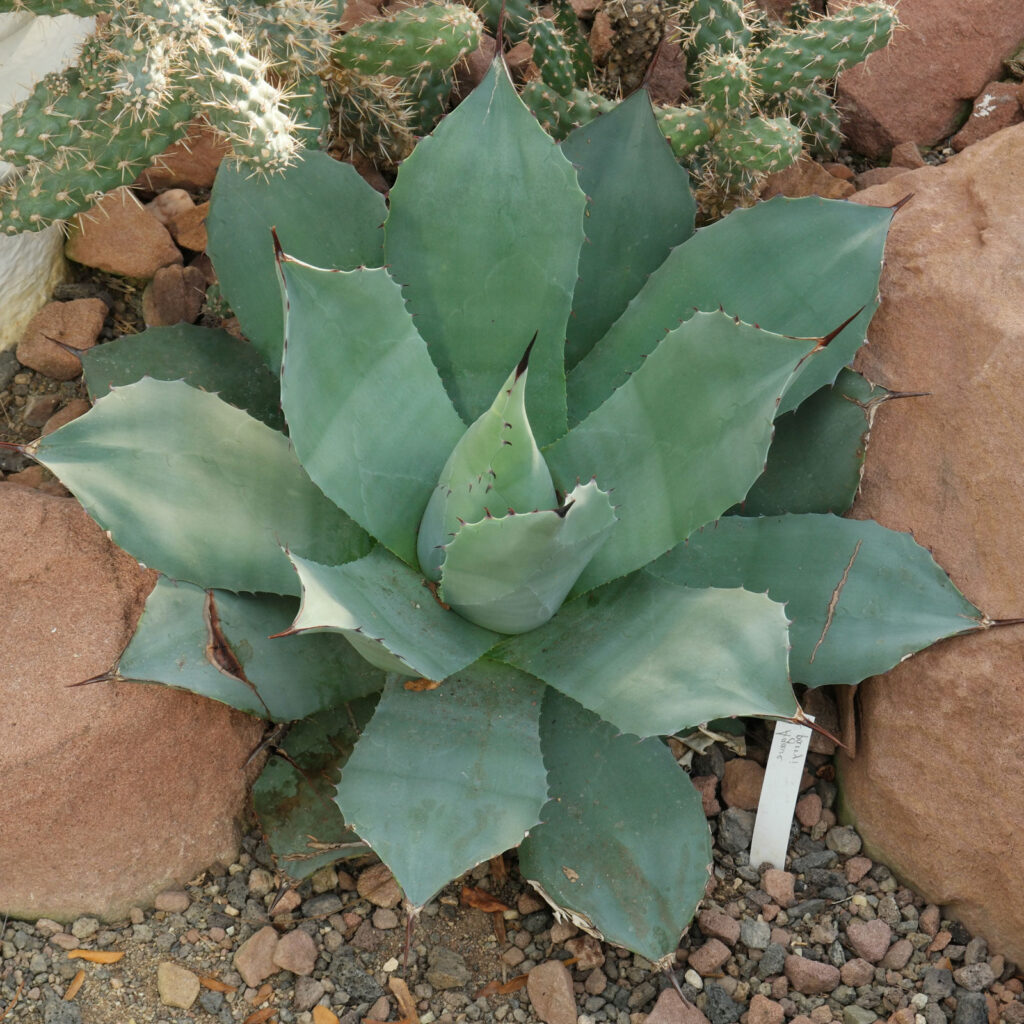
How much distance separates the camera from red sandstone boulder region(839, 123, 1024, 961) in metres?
1.87

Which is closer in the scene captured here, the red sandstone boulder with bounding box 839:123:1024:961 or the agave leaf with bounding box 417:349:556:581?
the agave leaf with bounding box 417:349:556:581

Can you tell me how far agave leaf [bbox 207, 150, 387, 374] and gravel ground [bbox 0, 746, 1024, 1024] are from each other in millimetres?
979

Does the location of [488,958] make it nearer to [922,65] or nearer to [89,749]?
[89,749]

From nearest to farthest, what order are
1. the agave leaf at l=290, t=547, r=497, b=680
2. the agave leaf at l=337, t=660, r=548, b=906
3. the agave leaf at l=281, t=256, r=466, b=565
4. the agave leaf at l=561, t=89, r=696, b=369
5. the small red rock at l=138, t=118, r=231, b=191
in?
the agave leaf at l=290, t=547, r=497, b=680 → the agave leaf at l=337, t=660, r=548, b=906 → the agave leaf at l=281, t=256, r=466, b=565 → the agave leaf at l=561, t=89, r=696, b=369 → the small red rock at l=138, t=118, r=231, b=191

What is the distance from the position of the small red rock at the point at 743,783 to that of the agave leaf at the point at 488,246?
747 mm

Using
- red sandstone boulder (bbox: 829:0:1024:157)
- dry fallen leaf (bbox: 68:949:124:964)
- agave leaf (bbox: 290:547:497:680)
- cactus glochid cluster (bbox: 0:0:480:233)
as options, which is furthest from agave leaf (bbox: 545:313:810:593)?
red sandstone boulder (bbox: 829:0:1024:157)

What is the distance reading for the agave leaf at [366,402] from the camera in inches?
65.5

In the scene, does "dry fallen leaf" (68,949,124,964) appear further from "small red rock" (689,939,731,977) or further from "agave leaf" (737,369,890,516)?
"agave leaf" (737,369,890,516)

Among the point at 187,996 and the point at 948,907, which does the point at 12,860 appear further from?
the point at 948,907

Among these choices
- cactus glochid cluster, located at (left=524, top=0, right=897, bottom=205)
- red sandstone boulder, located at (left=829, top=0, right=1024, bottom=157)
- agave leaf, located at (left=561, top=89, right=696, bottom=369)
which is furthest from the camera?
red sandstone boulder, located at (left=829, top=0, right=1024, bottom=157)

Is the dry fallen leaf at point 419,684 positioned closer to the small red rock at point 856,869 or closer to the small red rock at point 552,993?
the small red rock at point 552,993

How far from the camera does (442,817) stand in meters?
1.57

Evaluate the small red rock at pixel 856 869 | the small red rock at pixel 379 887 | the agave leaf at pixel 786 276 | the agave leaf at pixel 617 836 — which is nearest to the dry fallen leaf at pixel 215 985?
the small red rock at pixel 379 887

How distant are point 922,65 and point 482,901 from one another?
7.91ft
